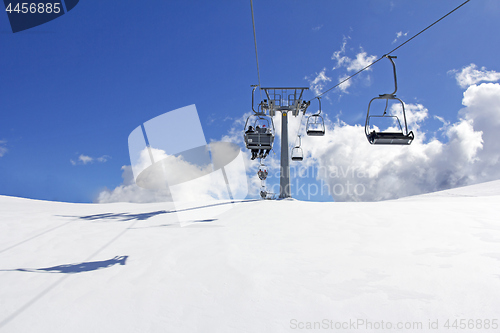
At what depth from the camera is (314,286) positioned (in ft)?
12.5

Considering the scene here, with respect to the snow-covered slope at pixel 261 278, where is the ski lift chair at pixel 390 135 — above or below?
above

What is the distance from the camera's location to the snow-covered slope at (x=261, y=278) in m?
3.11

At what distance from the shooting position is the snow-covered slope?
10.2ft

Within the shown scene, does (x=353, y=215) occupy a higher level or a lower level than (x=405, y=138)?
lower

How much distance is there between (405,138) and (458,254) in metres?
3.43

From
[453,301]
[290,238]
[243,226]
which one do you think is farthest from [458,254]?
[243,226]

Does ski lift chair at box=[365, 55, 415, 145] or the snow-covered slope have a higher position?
ski lift chair at box=[365, 55, 415, 145]

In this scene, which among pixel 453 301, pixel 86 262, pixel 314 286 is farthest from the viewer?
pixel 86 262

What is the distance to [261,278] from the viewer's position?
4172 mm

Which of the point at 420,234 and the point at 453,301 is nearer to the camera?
the point at 453,301

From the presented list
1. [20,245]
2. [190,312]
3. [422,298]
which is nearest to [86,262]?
[20,245]

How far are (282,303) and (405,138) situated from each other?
19.5 feet

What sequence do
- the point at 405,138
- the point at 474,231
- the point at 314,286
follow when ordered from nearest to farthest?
the point at 314,286 < the point at 474,231 < the point at 405,138

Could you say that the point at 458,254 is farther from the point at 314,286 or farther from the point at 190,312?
the point at 190,312
